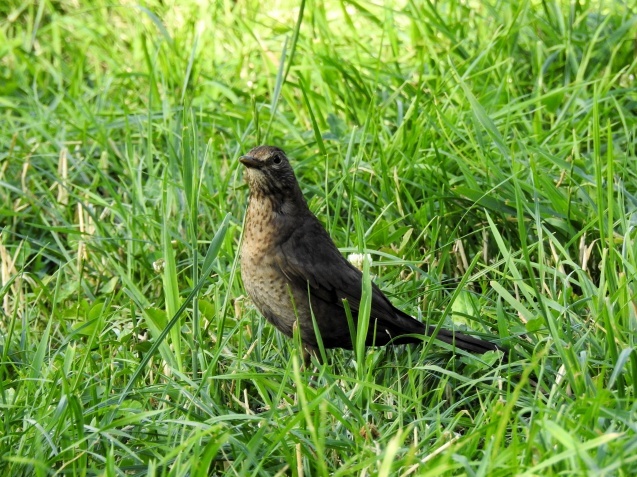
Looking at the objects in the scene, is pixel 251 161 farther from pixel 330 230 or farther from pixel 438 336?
pixel 438 336

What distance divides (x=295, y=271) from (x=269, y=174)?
41 cm

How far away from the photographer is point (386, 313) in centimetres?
396

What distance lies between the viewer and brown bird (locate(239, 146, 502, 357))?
401cm

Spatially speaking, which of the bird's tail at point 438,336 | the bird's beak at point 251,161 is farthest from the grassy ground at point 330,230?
the bird's beak at point 251,161

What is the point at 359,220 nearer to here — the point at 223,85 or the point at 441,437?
the point at 441,437

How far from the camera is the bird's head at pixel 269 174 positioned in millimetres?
4234

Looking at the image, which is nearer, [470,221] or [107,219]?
[470,221]

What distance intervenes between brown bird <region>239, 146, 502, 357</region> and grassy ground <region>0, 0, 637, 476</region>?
0.12 metres

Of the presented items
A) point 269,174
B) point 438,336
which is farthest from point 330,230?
point 438,336

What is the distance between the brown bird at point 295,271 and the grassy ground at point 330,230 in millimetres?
125

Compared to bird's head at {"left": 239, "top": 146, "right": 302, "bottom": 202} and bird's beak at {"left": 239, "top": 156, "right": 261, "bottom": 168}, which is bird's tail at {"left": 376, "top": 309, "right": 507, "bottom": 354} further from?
bird's beak at {"left": 239, "top": 156, "right": 261, "bottom": 168}

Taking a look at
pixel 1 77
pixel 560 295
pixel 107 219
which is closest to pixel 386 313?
pixel 560 295

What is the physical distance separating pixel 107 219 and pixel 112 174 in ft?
1.52

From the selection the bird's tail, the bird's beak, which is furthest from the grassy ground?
the bird's beak
